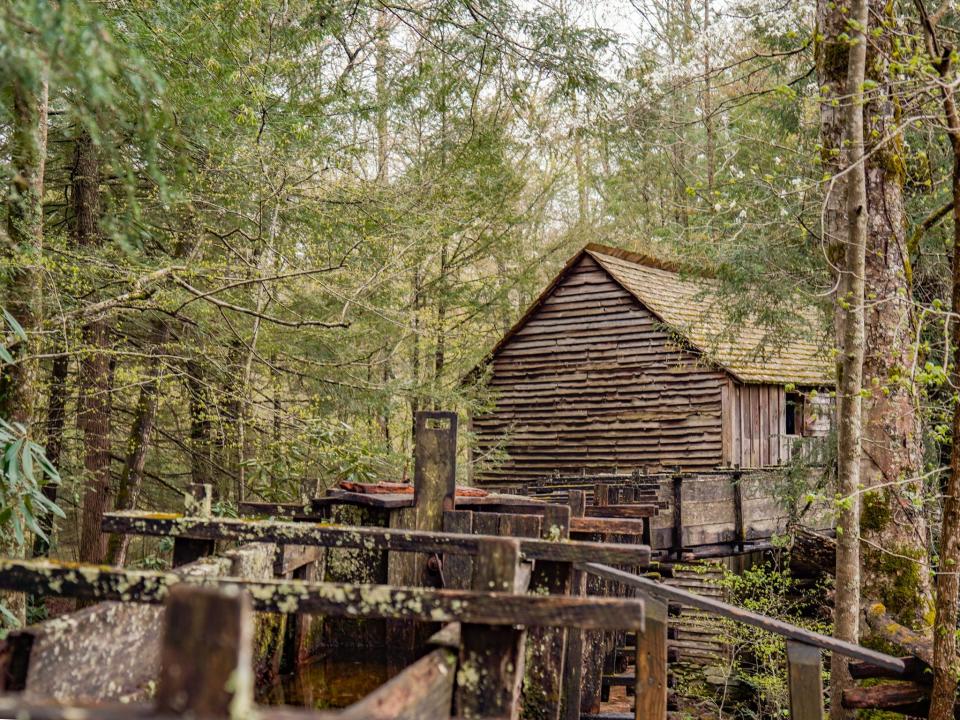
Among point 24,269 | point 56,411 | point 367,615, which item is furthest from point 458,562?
point 56,411

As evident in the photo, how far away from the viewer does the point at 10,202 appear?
7.62 metres

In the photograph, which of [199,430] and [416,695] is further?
[199,430]

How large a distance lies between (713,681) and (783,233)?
257 inches

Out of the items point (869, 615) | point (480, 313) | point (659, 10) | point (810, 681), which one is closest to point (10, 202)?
point (659, 10)

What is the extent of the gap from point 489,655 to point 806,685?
122 inches

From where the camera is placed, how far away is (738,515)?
13.5 metres

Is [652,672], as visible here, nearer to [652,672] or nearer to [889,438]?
[652,672]

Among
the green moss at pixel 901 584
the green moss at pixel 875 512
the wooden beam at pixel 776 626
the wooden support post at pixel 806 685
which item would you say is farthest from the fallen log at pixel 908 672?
the green moss at pixel 875 512

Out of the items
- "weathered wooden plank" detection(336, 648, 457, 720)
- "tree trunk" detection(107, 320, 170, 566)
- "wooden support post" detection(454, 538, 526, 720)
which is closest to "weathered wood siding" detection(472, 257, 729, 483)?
"tree trunk" detection(107, 320, 170, 566)

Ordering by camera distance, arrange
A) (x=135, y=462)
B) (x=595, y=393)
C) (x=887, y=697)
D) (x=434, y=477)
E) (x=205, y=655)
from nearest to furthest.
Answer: (x=205, y=655), (x=434, y=477), (x=887, y=697), (x=135, y=462), (x=595, y=393)

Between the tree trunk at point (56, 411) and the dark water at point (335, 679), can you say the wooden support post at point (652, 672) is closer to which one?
the dark water at point (335, 679)

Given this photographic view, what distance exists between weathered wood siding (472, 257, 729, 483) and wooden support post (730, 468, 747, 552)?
5.26m

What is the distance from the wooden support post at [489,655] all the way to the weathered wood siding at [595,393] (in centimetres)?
1649

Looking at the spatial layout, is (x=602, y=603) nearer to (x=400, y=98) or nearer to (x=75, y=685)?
(x=75, y=685)
